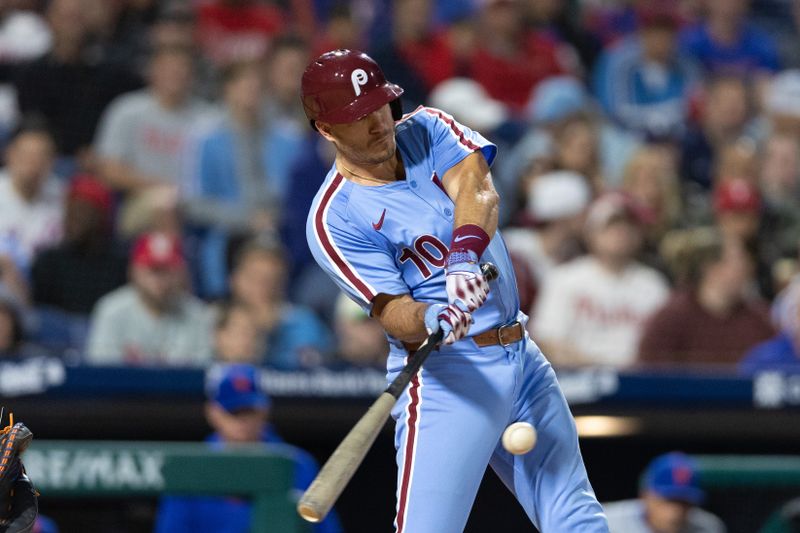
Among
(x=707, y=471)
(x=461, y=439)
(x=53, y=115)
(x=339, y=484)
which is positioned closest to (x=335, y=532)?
(x=707, y=471)

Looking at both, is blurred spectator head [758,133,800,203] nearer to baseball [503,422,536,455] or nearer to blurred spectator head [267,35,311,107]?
blurred spectator head [267,35,311,107]

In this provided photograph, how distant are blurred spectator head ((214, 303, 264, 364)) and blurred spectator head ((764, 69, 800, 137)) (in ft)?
11.8

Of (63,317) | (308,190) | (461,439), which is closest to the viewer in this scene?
(461,439)

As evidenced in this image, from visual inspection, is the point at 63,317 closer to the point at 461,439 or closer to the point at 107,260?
the point at 107,260

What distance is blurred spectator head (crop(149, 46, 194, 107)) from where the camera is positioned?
7559 mm

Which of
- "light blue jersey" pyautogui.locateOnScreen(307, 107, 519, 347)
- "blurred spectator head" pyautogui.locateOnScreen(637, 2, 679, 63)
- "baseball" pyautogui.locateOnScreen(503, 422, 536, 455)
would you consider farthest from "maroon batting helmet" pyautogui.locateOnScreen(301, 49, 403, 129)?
"blurred spectator head" pyautogui.locateOnScreen(637, 2, 679, 63)

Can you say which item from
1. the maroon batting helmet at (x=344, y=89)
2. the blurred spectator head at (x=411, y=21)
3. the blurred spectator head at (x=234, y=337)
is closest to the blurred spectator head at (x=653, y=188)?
the blurred spectator head at (x=411, y=21)

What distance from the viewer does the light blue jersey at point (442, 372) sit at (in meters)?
3.46

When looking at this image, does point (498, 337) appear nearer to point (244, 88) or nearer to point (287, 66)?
point (244, 88)

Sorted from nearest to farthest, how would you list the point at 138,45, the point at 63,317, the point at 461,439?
1. the point at 461,439
2. the point at 63,317
3. the point at 138,45

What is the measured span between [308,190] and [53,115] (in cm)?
152

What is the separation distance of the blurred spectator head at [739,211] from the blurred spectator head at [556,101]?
1.00 meters

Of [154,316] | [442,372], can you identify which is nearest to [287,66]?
[154,316]

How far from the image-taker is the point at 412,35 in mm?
8258
